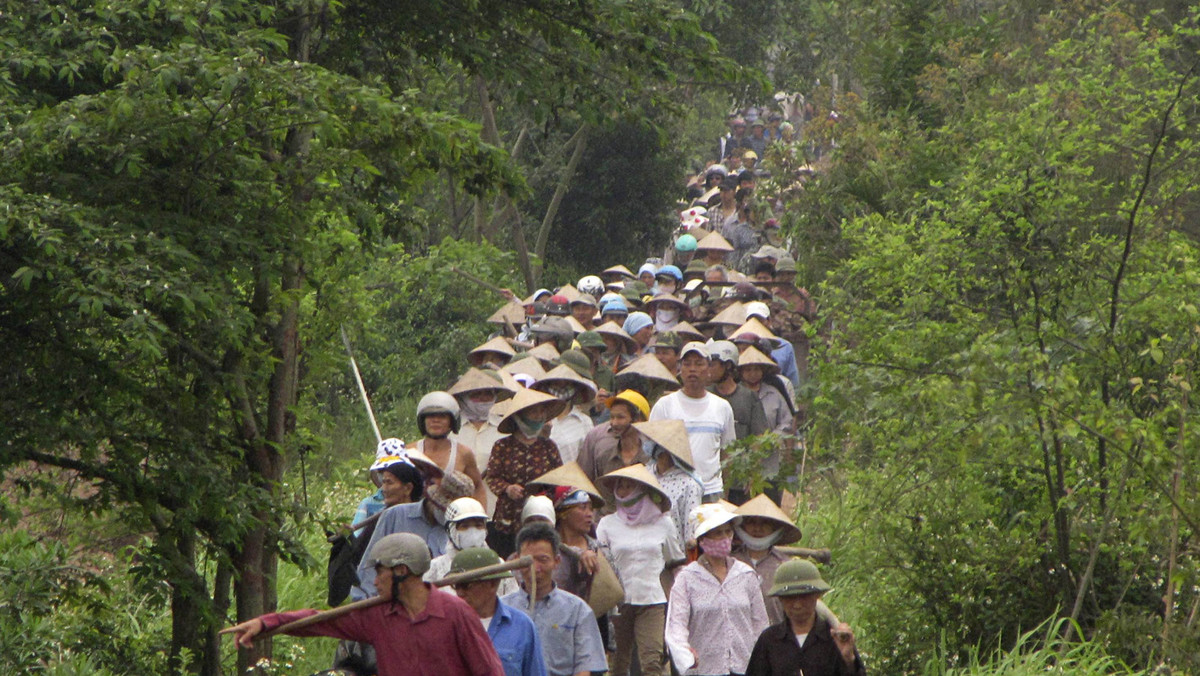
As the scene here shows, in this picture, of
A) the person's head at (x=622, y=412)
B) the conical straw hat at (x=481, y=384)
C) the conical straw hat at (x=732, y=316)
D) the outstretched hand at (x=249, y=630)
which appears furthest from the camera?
the conical straw hat at (x=732, y=316)

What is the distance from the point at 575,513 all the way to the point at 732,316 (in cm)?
676

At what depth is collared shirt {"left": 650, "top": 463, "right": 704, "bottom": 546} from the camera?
948 centimetres

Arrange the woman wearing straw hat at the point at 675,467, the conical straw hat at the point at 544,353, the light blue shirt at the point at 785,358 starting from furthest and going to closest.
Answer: the light blue shirt at the point at 785,358 < the conical straw hat at the point at 544,353 < the woman wearing straw hat at the point at 675,467

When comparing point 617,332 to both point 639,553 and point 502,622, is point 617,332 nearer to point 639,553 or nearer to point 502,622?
point 639,553

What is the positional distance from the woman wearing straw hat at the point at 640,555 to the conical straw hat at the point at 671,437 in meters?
0.48

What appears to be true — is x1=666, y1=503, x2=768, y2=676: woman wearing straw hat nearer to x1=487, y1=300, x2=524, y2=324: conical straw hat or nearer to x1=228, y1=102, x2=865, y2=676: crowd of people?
x1=228, y1=102, x2=865, y2=676: crowd of people

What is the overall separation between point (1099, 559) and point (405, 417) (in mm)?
10790

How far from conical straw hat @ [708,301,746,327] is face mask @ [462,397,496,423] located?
4.35m

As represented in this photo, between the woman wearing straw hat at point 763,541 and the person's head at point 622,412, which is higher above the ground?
the person's head at point 622,412

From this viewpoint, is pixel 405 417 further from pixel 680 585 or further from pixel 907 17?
pixel 680 585

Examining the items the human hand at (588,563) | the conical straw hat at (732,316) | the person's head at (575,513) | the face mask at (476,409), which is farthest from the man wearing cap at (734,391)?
the human hand at (588,563)

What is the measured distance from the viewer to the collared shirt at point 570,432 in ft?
37.1

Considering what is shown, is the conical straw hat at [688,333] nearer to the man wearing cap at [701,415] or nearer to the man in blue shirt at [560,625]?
the man wearing cap at [701,415]

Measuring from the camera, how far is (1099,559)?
8.45m
